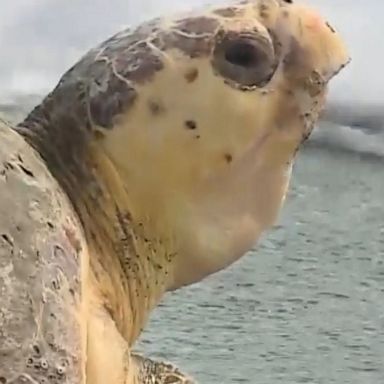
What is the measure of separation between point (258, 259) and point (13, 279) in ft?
3.93

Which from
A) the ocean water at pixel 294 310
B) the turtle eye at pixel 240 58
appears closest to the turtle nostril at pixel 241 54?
the turtle eye at pixel 240 58

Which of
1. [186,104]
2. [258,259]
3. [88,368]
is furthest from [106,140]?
[258,259]

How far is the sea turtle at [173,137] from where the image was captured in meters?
0.79

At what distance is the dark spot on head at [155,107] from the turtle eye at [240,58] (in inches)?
1.7

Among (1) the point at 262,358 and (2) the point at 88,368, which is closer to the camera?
(2) the point at 88,368

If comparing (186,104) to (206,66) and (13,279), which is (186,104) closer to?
(206,66)

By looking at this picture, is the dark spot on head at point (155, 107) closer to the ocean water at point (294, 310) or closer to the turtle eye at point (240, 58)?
the turtle eye at point (240, 58)

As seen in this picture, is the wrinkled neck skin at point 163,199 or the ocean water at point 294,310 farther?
the ocean water at point 294,310

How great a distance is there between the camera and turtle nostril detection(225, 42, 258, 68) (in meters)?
0.80

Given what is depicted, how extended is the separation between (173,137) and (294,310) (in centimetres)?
89

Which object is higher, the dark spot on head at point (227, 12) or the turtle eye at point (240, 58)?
the dark spot on head at point (227, 12)

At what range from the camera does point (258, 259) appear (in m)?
1.81

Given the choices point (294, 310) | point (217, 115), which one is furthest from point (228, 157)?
point (294, 310)

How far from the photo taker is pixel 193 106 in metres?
0.80
